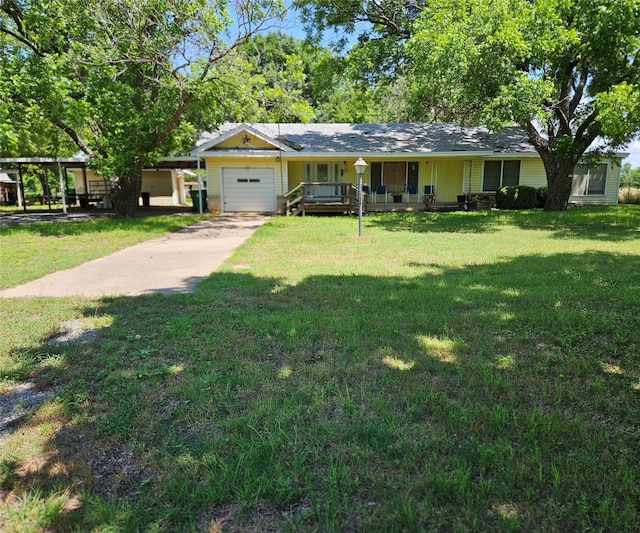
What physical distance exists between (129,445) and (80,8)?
1394 cm

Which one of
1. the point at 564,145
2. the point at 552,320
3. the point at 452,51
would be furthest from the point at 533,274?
the point at 564,145

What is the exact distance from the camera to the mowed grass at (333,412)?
1967 mm

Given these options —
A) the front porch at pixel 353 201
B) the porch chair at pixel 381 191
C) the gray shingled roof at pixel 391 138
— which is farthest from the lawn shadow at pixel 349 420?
the gray shingled roof at pixel 391 138

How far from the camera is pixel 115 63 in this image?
1301 cm

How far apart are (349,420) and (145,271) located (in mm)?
5471

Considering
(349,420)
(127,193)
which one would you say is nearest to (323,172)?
(127,193)

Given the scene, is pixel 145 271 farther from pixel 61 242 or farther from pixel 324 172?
pixel 324 172

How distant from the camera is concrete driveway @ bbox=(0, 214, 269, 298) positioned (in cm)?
583

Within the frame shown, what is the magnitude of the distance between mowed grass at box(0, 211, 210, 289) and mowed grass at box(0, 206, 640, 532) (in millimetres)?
2574

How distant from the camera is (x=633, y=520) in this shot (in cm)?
186

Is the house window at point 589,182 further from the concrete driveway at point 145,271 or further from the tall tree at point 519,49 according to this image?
the concrete driveway at point 145,271

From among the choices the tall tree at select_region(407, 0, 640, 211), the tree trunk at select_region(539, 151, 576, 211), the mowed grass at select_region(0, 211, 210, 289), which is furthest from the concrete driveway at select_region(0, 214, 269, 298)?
the tree trunk at select_region(539, 151, 576, 211)

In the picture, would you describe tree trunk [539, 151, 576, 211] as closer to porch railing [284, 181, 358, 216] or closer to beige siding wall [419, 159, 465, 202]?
beige siding wall [419, 159, 465, 202]

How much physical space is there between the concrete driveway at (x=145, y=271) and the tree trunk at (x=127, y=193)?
547 centimetres
